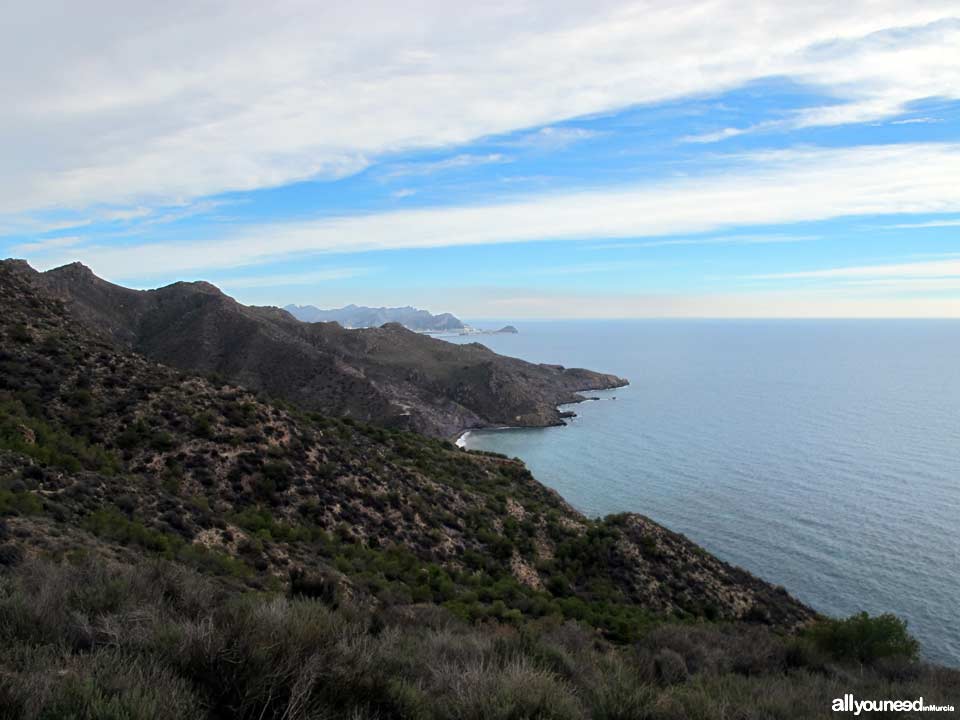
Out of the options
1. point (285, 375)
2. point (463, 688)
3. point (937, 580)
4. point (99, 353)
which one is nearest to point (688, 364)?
point (285, 375)

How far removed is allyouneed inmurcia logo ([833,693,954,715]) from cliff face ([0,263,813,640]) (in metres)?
8.34

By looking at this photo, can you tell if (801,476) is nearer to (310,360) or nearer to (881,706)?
(881,706)

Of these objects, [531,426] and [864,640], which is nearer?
[864,640]

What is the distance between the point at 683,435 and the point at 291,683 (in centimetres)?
7434

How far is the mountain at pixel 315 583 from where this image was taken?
5.20 meters

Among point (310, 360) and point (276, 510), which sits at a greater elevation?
point (310, 360)

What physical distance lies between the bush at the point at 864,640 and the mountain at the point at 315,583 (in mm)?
113

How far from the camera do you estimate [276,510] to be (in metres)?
19.5

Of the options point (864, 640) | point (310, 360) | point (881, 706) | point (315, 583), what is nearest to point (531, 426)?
point (310, 360)

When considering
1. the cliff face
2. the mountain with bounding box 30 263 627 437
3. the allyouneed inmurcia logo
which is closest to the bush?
the cliff face

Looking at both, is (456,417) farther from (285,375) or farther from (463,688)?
(463,688)

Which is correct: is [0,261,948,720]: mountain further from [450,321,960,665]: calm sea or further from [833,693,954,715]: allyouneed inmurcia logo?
[450,321,960,665]: calm sea

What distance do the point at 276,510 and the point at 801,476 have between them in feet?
165

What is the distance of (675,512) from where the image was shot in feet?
148
